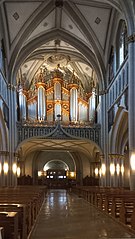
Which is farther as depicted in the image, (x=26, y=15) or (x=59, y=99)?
(x=59, y=99)

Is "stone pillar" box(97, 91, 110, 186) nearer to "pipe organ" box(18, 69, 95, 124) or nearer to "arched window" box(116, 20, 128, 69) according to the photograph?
"pipe organ" box(18, 69, 95, 124)

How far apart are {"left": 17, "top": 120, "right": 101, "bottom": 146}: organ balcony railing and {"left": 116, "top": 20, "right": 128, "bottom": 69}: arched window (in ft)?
25.7

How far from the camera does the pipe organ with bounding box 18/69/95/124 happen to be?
3691 centimetres

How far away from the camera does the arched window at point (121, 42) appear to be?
83.9ft

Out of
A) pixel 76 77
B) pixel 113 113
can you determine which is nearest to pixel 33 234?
pixel 113 113

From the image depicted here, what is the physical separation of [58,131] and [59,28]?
9.04 metres

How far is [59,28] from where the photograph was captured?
102 ft

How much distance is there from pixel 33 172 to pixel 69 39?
1933 cm

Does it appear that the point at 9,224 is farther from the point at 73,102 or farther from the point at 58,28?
the point at 73,102

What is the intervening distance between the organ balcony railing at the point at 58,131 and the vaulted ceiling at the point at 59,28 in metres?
4.33

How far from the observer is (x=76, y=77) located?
41.0 m

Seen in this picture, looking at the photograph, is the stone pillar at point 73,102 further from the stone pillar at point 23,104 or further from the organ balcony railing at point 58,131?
the stone pillar at point 23,104

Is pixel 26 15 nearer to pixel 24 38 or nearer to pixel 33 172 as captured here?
pixel 24 38

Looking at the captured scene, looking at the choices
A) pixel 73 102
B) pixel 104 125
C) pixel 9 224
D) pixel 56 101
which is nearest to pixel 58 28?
pixel 56 101
